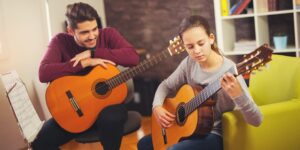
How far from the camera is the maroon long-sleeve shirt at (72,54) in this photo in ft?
7.77

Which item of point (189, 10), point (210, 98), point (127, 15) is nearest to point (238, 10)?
point (189, 10)

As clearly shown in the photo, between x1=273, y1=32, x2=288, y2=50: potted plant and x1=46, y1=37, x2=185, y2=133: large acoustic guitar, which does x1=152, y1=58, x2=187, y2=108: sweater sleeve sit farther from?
x1=273, y1=32, x2=288, y2=50: potted plant

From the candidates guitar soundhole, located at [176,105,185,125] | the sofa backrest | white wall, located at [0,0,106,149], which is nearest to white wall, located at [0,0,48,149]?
white wall, located at [0,0,106,149]

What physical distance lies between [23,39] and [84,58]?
130 cm

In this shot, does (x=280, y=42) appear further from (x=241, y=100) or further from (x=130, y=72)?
(x=241, y=100)

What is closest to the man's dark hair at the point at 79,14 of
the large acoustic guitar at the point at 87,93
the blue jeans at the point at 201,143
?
the large acoustic guitar at the point at 87,93

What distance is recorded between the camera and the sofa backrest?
6.69ft

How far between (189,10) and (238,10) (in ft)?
1.97

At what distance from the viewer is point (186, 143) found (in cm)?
185

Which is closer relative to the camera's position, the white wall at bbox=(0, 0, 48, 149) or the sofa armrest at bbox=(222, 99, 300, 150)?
the sofa armrest at bbox=(222, 99, 300, 150)

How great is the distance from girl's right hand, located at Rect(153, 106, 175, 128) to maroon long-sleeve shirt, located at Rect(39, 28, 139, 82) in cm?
43

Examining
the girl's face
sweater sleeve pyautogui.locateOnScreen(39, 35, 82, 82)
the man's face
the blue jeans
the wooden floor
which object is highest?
the man's face

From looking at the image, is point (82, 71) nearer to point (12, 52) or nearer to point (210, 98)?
point (210, 98)

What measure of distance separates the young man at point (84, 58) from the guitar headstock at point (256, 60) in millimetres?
802
